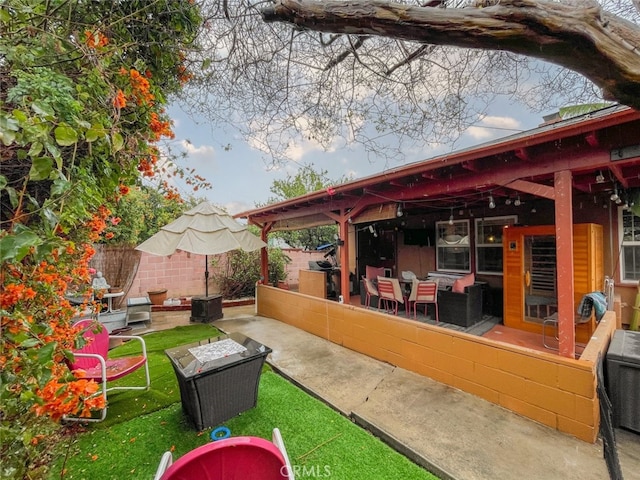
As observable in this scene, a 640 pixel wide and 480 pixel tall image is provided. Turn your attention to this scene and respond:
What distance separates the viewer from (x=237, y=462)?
127cm

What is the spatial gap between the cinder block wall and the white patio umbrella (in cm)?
288

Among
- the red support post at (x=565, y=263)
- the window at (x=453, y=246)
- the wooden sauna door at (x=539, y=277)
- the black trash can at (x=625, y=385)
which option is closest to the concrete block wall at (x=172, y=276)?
the window at (x=453, y=246)

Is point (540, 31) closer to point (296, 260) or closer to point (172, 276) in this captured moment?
point (172, 276)

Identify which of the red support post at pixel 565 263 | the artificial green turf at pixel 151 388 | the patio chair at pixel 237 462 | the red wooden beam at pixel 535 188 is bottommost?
the artificial green turf at pixel 151 388

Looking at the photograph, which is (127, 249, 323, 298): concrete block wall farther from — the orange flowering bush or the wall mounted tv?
the orange flowering bush

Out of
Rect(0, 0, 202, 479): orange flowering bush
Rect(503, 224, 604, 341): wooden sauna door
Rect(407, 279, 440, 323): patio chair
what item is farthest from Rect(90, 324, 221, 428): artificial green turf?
Rect(503, 224, 604, 341): wooden sauna door

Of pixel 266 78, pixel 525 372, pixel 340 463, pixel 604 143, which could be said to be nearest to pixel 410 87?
pixel 266 78

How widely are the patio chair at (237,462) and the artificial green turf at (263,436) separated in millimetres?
1262

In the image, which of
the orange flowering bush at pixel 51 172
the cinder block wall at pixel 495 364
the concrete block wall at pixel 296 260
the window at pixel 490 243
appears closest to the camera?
the orange flowering bush at pixel 51 172

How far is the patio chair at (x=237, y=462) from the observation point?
47.1 inches

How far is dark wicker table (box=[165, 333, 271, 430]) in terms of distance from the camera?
2807 millimetres

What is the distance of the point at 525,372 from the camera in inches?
117

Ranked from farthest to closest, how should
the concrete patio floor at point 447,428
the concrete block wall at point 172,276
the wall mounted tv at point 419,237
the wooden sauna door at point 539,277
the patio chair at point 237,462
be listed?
1. the concrete block wall at point 172,276
2. the wall mounted tv at point 419,237
3. the wooden sauna door at point 539,277
4. the concrete patio floor at point 447,428
5. the patio chair at point 237,462

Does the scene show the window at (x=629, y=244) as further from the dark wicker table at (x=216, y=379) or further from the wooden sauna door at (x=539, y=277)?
the dark wicker table at (x=216, y=379)
